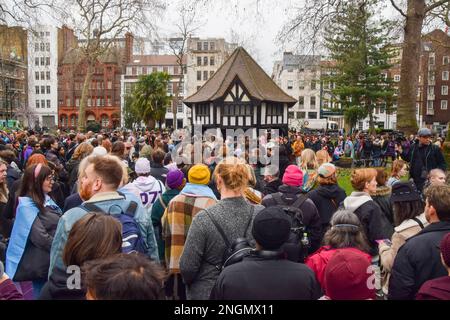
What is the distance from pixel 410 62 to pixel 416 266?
44.9 ft

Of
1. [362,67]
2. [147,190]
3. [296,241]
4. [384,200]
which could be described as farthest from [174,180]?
[362,67]

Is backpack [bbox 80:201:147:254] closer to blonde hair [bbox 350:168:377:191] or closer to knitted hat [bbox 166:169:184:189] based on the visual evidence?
knitted hat [bbox 166:169:184:189]

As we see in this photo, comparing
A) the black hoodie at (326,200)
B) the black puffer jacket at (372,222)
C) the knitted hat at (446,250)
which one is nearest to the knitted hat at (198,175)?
the black hoodie at (326,200)

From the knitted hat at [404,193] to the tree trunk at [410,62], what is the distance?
498 inches

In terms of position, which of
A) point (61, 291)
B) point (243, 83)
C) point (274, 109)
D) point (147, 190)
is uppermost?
point (243, 83)

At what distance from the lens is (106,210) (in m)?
3.53

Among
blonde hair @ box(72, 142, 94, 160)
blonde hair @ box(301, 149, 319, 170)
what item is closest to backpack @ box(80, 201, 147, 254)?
blonde hair @ box(301, 149, 319, 170)

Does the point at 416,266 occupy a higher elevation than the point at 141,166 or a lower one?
lower

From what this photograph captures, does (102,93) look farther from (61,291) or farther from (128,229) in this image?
(61,291)

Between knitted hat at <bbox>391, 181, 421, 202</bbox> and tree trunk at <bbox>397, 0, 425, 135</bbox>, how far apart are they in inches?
498

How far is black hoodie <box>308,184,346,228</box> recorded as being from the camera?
5.62 m
